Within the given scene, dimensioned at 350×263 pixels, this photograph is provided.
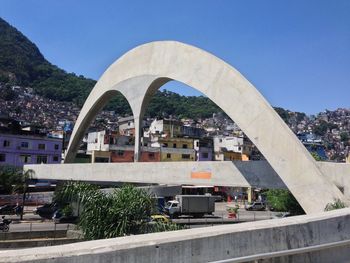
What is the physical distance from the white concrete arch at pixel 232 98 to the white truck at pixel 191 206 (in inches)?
555

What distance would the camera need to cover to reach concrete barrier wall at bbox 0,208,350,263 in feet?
14.2

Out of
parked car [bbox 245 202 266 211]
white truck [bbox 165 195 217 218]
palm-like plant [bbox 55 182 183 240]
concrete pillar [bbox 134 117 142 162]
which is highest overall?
concrete pillar [bbox 134 117 142 162]

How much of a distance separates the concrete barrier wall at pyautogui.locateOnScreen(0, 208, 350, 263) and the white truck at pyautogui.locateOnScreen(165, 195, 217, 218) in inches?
1418

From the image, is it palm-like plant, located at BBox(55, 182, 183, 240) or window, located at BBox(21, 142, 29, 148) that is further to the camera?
window, located at BBox(21, 142, 29, 148)

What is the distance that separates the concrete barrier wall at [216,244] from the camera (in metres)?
4.32

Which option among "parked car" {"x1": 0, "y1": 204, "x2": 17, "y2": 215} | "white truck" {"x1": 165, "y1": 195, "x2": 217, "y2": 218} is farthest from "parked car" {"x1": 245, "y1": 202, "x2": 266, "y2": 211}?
"parked car" {"x1": 0, "y1": 204, "x2": 17, "y2": 215}

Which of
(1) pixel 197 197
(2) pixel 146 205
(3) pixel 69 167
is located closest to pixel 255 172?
(2) pixel 146 205

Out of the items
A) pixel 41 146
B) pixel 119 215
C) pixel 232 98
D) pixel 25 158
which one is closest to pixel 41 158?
pixel 41 146

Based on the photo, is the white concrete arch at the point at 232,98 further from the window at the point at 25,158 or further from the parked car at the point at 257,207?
the window at the point at 25,158

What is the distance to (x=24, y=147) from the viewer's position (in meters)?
60.1

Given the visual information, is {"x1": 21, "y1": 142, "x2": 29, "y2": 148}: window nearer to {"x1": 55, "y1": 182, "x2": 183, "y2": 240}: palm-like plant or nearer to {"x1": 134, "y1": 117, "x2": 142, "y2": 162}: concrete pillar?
{"x1": 134, "y1": 117, "x2": 142, "y2": 162}: concrete pillar

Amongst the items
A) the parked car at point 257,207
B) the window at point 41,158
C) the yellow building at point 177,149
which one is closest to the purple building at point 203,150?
the yellow building at point 177,149

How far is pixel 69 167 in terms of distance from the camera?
102 ft

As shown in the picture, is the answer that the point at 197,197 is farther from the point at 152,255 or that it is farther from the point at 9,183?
the point at 152,255
